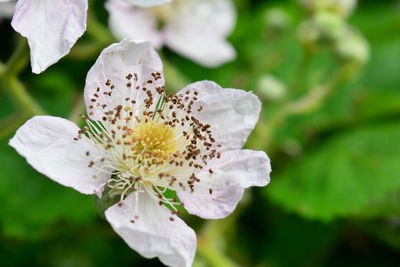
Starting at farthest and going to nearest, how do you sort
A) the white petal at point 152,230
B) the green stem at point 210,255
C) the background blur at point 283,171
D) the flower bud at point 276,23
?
the flower bud at point 276,23 → the background blur at point 283,171 → the green stem at point 210,255 → the white petal at point 152,230

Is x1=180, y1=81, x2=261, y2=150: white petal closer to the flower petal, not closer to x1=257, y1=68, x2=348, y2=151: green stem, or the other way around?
the flower petal

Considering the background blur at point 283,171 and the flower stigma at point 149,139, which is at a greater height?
the flower stigma at point 149,139

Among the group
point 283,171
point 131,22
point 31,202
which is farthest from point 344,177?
point 31,202

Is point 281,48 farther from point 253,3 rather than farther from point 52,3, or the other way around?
point 52,3

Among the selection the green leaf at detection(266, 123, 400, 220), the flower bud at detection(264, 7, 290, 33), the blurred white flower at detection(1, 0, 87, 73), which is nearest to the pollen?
the blurred white flower at detection(1, 0, 87, 73)

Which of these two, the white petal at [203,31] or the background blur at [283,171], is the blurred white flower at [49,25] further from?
the white petal at [203,31]

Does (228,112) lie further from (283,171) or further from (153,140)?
(283,171)

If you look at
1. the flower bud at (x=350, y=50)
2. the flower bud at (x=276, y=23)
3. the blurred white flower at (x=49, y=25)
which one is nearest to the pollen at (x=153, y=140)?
the blurred white flower at (x=49, y=25)
